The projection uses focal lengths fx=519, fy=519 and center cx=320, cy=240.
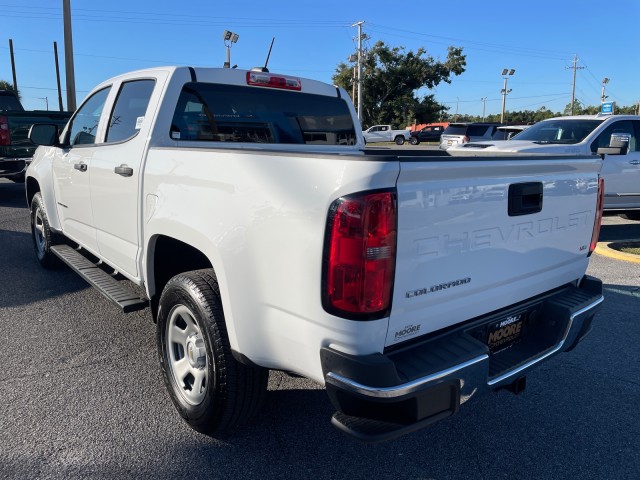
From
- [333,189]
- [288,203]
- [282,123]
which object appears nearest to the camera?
[333,189]

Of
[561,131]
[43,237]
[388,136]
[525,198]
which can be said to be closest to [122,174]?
[525,198]

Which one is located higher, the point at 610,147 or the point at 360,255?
the point at 610,147

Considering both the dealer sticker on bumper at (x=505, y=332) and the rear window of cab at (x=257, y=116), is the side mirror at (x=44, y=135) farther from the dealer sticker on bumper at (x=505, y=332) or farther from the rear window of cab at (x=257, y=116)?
the dealer sticker on bumper at (x=505, y=332)

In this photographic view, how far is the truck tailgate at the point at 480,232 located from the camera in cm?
207

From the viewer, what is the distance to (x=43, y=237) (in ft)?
18.7

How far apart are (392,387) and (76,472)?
5.36 ft

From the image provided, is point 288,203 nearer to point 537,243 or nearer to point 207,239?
point 207,239

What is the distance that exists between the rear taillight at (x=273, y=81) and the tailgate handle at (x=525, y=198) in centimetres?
218

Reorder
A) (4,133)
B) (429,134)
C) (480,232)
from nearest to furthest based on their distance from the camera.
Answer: (480,232) → (4,133) → (429,134)

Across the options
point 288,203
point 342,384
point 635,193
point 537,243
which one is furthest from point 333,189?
point 635,193

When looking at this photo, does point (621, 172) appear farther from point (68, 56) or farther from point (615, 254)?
point (68, 56)

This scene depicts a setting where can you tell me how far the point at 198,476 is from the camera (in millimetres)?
2492

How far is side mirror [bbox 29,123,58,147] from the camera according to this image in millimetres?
4745

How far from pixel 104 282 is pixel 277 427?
183 cm
